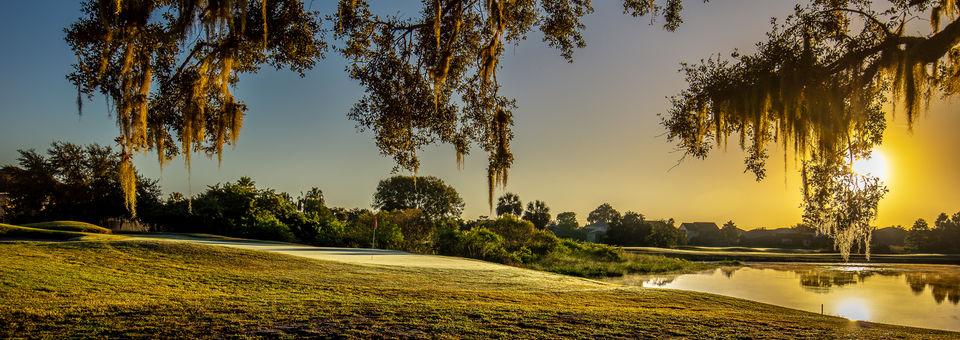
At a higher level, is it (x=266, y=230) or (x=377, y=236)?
(x=266, y=230)

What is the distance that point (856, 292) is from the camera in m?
21.0

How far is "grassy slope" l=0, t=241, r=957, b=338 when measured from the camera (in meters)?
7.07

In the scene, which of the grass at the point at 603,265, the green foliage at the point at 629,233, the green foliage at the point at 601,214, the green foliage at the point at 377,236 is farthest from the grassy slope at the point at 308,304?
the green foliage at the point at 601,214

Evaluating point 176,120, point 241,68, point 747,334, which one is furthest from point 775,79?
point 176,120

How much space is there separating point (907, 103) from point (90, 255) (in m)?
16.9

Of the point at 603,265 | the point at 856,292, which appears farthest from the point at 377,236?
the point at 856,292

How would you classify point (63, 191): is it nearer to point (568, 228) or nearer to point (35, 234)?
A: point (35, 234)

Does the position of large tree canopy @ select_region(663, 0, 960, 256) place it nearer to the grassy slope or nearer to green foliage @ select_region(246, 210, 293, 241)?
the grassy slope

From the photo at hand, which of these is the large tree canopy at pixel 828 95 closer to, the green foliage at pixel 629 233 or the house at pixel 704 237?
the green foliage at pixel 629 233

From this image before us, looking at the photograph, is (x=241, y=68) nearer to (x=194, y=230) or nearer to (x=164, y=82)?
(x=164, y=82)

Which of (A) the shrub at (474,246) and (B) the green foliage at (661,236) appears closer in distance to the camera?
(A) the shrub at (474,246)

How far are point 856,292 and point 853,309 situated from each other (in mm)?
5651

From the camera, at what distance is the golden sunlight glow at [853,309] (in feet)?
47.8

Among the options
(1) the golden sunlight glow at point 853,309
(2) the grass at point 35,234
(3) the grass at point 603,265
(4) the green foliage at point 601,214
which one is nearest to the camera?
(1) the golden sunlight glow at point 853,309
